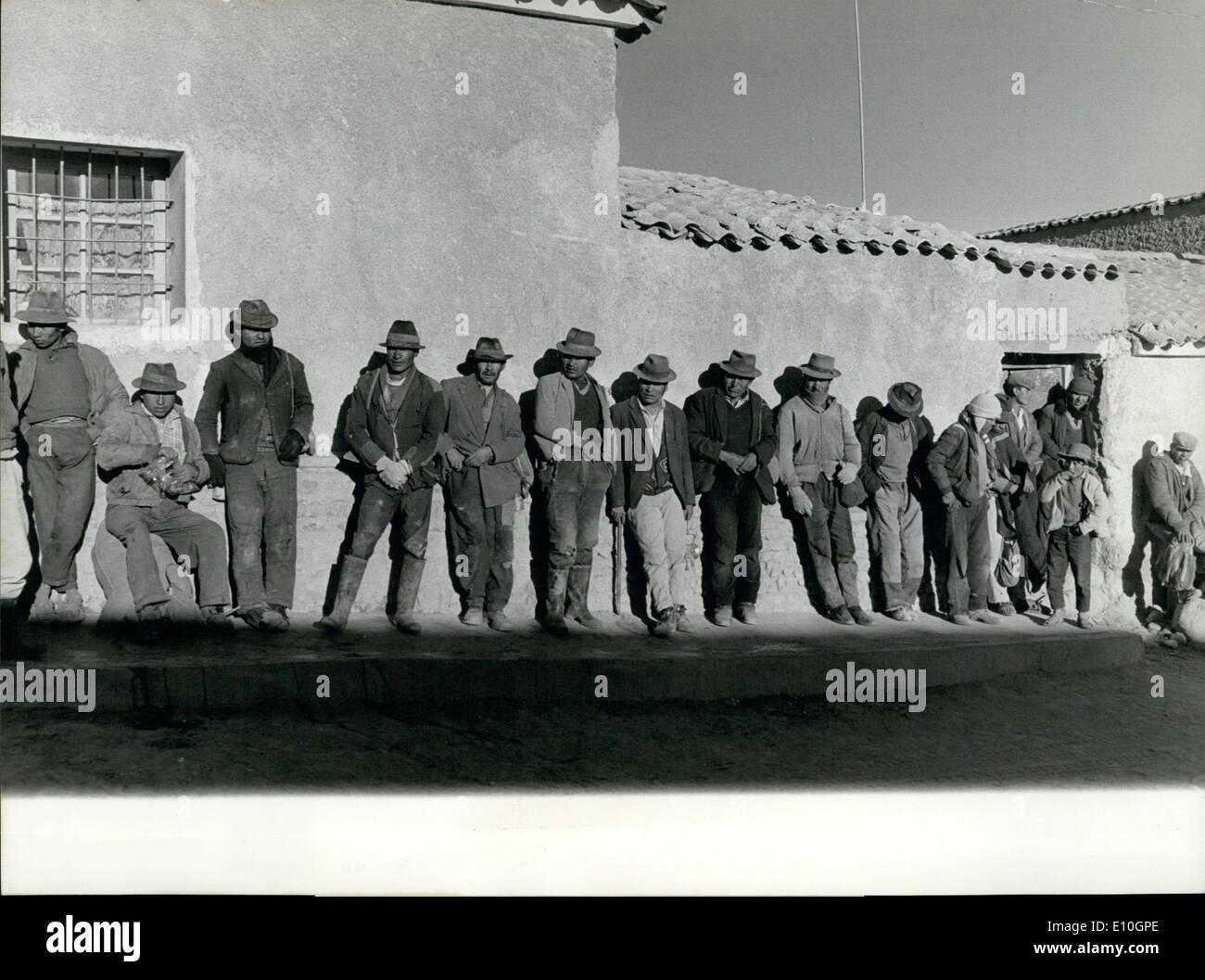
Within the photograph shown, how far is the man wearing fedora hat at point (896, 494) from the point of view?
33.1 ft

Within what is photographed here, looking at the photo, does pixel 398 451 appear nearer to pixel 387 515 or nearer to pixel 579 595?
pixel 387 515

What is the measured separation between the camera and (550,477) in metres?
9.09

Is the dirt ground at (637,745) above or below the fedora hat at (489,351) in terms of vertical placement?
below

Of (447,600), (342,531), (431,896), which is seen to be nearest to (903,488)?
(447,600)

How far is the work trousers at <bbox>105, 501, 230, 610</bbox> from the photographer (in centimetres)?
787

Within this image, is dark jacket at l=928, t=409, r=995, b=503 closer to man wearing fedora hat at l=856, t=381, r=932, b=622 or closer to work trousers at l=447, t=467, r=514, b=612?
man wearing fedora hat at l=856, t=381, r=932, b=622

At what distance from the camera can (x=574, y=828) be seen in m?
6.34

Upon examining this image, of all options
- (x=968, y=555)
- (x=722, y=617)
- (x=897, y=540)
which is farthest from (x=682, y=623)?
(x=968, y=555)

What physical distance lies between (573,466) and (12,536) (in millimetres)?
3639

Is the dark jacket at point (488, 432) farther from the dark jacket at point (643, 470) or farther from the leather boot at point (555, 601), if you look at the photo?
the dark jacket at point (643, 470)

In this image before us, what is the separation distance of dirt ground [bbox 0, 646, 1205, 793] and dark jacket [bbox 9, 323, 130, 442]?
84.7 inches

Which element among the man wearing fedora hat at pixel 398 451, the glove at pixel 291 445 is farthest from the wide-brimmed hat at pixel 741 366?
the glove at pixel 291 445

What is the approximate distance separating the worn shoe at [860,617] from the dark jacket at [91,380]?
17.8 ft

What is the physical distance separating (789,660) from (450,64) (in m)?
5.11
